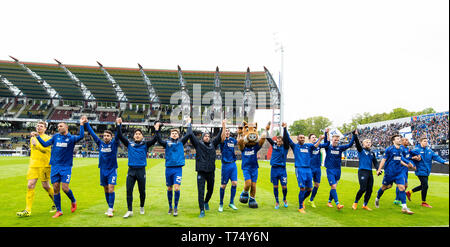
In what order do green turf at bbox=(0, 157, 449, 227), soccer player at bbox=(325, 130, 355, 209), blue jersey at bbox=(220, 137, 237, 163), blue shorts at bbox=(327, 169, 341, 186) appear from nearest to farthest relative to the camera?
green turf at bbox=(0, 157, 449, 227)
blue jersey at bbox=(220, 137, 237, 163)
blue shorts at bbox=(327, 169, 341, 186)
soccer player at bbox=(325, 130, 355, 209)

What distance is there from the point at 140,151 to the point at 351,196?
316 inches

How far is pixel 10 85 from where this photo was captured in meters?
49.5

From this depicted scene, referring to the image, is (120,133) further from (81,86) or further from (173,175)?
(81,86)

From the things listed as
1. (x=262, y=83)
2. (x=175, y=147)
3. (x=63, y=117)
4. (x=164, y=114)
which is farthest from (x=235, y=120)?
(x=175, y=147)

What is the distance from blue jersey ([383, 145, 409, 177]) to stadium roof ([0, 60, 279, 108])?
38.0 meters

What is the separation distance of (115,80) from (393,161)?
46.0m

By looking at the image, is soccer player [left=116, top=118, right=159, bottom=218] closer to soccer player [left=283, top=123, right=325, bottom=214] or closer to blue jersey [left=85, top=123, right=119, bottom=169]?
blue jersey [left=85, top=123, right=119, bottom=169]

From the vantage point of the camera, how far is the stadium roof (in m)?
44.2

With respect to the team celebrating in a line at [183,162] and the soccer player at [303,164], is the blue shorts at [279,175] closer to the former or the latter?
the team celebrating in a line at [183,162]

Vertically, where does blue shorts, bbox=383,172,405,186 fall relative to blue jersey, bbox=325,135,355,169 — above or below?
below

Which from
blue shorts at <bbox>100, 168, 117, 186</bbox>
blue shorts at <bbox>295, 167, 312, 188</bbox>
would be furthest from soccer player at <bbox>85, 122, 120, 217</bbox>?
blue shorts at <bbox>295, 167, 312, 188</bbox>

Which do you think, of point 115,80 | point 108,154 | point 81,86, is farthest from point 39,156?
point 81,86

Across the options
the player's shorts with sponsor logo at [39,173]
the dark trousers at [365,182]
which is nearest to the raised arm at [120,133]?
the player's shorts with sponsor logo at [39,173]
